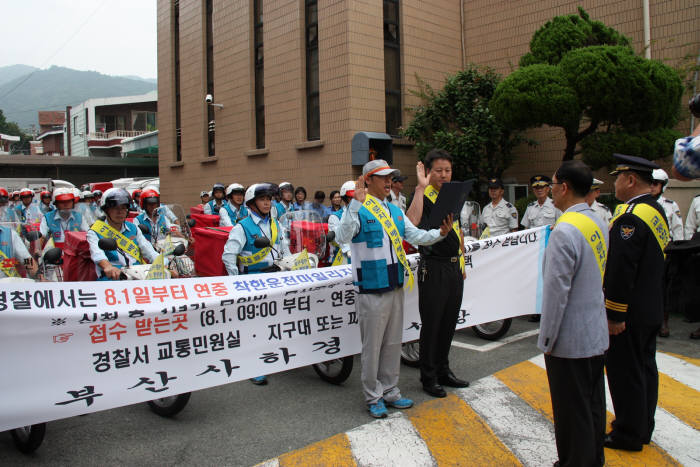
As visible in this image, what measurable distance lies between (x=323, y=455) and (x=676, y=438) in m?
2.71

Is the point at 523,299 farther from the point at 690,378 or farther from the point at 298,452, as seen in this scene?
the point at 298,452

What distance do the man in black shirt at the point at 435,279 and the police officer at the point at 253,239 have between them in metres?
1.64

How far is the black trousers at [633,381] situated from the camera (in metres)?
3.67

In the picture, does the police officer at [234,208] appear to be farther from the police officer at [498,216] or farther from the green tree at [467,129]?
the green tree at [467,129]

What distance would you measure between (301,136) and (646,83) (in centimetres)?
971

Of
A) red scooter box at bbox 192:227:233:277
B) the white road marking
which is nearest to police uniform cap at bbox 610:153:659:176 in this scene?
the white road marking

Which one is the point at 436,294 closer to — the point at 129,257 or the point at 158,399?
the point at 158,399

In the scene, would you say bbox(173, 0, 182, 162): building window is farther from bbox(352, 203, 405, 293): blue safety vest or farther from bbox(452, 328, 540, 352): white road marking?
bbox(352, 203, 405, 293): blue safety vest

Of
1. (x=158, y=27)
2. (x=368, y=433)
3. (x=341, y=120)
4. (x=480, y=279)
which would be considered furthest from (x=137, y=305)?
(x=158, y=27)

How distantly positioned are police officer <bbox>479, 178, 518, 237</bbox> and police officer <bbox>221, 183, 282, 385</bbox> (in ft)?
13.6

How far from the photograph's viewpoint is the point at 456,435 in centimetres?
407

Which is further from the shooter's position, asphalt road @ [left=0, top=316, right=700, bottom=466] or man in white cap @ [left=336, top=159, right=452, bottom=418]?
man in white cap @ [left=336, top=159, right=452, bottom=418]

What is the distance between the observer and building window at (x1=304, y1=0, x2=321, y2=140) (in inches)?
626

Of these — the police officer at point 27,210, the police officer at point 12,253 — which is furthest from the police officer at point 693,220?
the police officer at point 27,210
